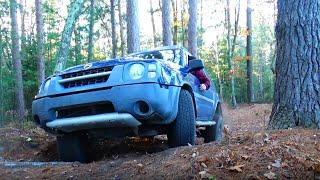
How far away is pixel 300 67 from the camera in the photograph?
17.4 feet

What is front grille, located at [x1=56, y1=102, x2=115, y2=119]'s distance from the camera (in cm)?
525

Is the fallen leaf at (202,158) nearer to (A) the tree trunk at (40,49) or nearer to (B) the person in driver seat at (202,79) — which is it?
(B) the person in driver seat at (202,79)

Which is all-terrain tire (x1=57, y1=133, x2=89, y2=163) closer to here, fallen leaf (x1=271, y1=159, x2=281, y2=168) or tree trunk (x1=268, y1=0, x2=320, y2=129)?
tree trunk (x1=268, y1=0, x2=320, y2=129)

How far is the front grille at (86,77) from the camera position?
17.4 feet

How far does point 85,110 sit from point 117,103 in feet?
2.10

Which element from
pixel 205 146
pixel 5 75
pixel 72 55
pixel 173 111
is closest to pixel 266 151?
pixel 205 146

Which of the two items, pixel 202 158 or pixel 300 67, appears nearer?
pixel 202 158

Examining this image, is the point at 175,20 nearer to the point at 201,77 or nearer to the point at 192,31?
the point at 192,31

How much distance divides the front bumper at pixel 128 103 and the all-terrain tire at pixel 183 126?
0.20m

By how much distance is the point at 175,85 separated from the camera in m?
5.39

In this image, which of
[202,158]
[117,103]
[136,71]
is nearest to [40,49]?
[136,71]

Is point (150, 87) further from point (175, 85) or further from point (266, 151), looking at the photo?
point (266, 151)

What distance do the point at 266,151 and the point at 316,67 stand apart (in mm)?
1640

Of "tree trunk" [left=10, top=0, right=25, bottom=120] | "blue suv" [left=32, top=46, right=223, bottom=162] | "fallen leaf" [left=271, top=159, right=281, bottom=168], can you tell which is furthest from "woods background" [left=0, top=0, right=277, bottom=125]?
"fallen leaf" [left=271, top=159, right=281, bottom=168]
